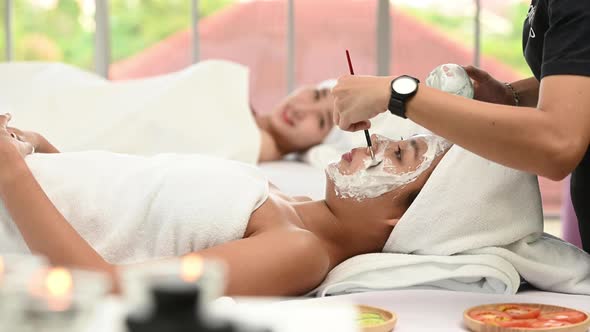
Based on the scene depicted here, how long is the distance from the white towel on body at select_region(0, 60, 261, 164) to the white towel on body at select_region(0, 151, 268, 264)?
94 cm

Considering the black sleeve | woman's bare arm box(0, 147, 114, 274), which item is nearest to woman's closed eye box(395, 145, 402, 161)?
the black sleeve

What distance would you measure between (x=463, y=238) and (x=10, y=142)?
88 cm

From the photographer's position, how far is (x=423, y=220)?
5.35ft

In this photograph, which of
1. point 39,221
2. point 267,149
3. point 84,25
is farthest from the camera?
point 84,25

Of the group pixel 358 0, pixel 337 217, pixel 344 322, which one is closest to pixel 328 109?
pixel 358 0

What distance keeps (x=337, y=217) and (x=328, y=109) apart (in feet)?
4.71

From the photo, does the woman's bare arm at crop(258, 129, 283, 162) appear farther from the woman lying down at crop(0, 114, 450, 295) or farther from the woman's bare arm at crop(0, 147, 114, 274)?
the woman's bare arm at crop(0, 147, 114, 274)

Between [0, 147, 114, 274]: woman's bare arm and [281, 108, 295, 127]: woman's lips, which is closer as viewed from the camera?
[0, 147, 114, 274]: woman's bare arm

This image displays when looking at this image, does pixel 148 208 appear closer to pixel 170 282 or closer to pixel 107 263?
pixel 107 263

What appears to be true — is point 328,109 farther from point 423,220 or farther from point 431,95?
point 431,95

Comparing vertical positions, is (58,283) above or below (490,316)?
above

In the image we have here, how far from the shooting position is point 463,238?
5.35 feet

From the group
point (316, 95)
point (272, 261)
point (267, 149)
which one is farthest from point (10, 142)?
point (316, 95)

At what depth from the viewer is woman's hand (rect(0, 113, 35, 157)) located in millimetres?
1537
